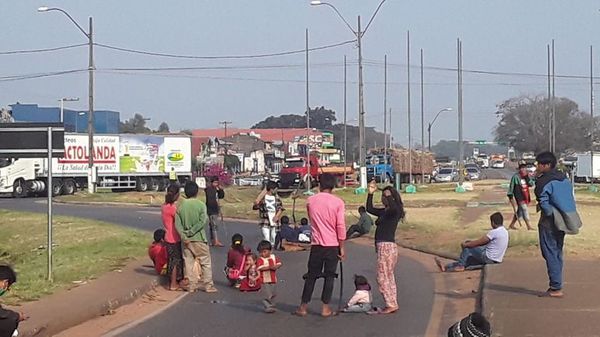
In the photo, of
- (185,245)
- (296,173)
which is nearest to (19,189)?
(296,173)

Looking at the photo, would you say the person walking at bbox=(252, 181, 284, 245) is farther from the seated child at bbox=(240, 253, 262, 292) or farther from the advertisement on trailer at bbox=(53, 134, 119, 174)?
the advertisement on trailer at bbox=(53, 134, 119, 174)

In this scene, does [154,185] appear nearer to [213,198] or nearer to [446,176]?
[446,176]

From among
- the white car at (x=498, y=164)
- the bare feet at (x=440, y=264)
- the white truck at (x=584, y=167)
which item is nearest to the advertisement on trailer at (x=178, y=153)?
the white truck at (x=584, y=167)

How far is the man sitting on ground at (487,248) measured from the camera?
16109 mm

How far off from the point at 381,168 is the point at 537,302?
59.6m

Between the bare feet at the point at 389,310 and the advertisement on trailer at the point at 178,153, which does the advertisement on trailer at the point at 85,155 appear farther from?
the bare feet at the point at 389,310

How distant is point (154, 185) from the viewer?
206 ft

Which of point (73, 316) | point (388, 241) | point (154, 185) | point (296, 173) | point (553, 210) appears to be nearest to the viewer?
point (73, 316)

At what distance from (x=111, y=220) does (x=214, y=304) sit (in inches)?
744

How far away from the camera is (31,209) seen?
3941cm

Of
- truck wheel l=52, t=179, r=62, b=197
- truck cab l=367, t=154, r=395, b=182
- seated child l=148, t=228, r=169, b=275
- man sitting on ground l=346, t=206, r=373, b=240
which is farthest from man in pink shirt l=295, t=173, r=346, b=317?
truck cab l=367, t=154, r=395, b=182

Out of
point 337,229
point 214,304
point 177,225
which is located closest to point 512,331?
point 337,229

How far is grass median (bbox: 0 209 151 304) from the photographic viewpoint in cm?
1529

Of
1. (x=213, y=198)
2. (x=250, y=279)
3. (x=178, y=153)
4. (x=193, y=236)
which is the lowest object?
Answer: (x=250, y=279)
